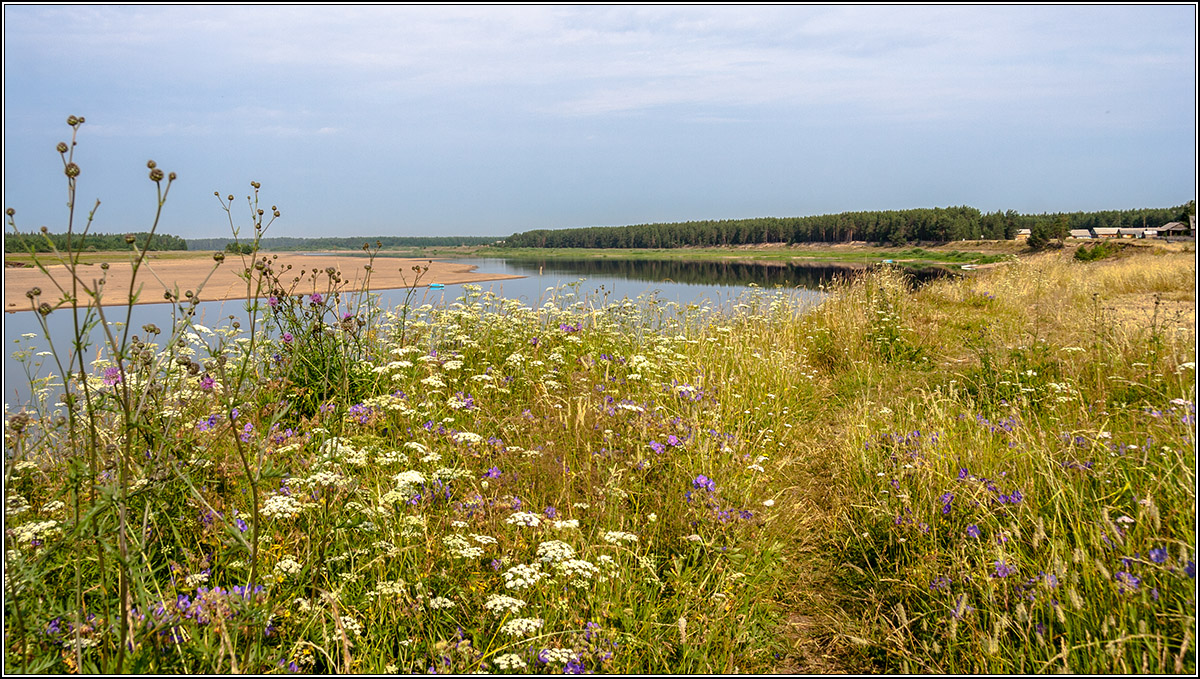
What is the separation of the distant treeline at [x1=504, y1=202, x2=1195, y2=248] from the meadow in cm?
9276

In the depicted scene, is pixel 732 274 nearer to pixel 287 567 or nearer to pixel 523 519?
pixel 523 519

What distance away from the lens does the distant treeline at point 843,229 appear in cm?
9044

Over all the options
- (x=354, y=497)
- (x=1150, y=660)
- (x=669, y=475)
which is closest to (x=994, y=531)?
(x=1150, y=660)

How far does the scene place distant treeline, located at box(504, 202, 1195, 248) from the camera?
3561 inches

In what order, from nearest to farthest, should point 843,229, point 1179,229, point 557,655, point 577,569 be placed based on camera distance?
point 557,655
point 577,569
point 1179,229
point 843,229

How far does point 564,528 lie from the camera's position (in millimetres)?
2627

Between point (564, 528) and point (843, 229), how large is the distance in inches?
4350

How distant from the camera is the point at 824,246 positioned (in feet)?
340

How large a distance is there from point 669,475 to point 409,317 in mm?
→ 3731

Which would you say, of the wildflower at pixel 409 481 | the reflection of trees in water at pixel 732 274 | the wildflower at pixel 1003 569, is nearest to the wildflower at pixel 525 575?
the wildflower at pixel 409 481

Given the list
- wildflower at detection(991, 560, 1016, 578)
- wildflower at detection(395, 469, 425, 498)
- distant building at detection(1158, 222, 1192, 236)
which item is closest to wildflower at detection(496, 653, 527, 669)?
wildflower at detection(395, 469, 425, 498)

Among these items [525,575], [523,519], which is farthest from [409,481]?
[525,575]

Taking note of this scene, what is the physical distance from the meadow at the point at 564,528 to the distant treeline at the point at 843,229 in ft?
304

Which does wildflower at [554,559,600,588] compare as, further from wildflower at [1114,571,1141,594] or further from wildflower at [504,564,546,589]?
wildflower at [1114,571,1141,594]
